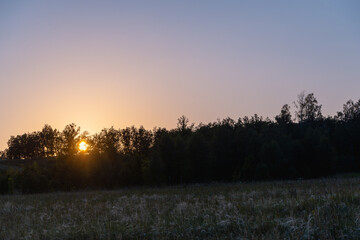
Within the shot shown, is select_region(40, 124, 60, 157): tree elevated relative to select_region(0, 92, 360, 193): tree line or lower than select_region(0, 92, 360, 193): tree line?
elevated

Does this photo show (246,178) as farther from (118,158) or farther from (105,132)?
(105,132)

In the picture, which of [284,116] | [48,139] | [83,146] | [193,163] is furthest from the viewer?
[48,139]

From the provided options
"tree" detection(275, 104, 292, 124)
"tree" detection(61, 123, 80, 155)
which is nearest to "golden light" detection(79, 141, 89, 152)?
"tree" detection(61, 123, 80, 155)

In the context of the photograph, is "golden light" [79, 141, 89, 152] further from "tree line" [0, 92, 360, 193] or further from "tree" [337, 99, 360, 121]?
"tree" [337, 99, 360, 121]

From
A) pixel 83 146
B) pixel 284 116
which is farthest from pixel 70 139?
pixel 284 116

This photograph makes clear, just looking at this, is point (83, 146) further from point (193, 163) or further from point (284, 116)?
point (284, 116)

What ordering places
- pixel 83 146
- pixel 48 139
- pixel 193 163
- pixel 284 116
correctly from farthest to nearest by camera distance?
pixel 48 139, pixel 284 116, pixel 83 146, pixel 193 163

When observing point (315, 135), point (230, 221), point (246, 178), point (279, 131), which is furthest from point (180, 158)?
point (230, 221)

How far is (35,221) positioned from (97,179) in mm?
55332

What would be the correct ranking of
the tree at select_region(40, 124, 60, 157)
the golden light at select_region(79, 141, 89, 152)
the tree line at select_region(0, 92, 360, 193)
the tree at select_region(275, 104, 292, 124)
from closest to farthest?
the tree line at select_region(0, 92, 360, 193)
the golden light at select_region(79, 141, 89, 152)
the tree at select_region(275, 104, 292, 124)
the tree at select_region(40, 124, 60, 157)

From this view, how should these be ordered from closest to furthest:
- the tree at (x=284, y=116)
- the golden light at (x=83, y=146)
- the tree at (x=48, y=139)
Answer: the golden light at (x=83, y=146)
the tree at (x=284, y=116)
the tree at (x=48, y=139)

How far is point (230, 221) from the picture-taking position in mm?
10062

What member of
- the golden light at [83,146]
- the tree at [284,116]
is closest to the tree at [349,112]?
the tree at [284,116]

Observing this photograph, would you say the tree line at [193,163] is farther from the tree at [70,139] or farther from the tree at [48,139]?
the tree at [48,139]
